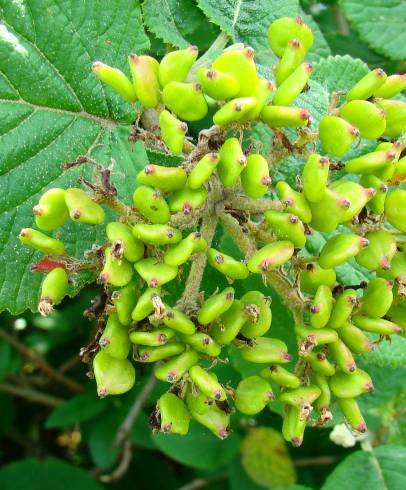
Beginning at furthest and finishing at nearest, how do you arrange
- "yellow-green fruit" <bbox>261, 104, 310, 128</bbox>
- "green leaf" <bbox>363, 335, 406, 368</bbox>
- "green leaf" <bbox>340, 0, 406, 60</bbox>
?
"green leaf" <bbox>340, 0, 406, 60</bbox> < "green leaf" <bbox>363, 335, 406, 368</bbox> < "yellow-green fruit" <bbox>261, 104, 310, 128</bbox>

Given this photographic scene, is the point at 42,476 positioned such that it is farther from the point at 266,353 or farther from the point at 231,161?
the point at 231,161

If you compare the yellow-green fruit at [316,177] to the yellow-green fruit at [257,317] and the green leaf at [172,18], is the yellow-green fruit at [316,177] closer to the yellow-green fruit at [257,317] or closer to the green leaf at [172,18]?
the yellow-green fruit at [257,317]

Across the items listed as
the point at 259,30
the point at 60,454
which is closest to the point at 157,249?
the point at 259,30

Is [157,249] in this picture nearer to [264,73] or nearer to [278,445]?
[264,73]

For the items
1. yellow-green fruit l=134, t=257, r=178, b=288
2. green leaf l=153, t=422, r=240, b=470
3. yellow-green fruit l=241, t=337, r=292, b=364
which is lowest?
green leaf l=153, t=422, r=240, b=470

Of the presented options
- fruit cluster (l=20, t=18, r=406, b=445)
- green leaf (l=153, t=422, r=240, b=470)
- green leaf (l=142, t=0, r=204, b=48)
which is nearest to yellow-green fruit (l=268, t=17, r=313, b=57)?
fruit cluster (l=20, t=18, r=406, b=445)

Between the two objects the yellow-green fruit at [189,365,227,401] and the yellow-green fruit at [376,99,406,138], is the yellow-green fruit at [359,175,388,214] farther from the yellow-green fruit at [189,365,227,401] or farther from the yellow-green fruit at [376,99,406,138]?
the yellow-green fruit at [189,365,227,401]
